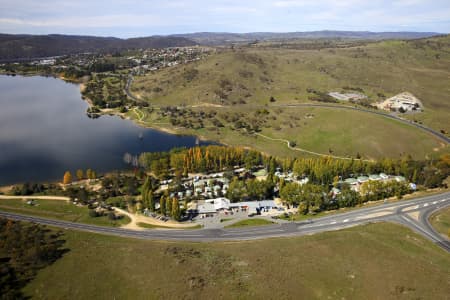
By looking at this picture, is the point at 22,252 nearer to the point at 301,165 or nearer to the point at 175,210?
the point at 175,210

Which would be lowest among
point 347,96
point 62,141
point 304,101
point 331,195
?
point 331,195

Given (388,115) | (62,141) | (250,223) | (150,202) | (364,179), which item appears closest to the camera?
(250,223)

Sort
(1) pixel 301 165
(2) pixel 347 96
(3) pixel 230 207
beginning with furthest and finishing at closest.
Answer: (2) pixel 347 96, (1) pixel 301 165, (3) pixel 230 207

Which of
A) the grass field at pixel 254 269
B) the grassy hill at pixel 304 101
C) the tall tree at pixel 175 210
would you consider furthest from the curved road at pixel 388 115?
the tall tree at pixel 175 210

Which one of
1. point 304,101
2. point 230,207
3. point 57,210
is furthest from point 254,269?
point 304,101

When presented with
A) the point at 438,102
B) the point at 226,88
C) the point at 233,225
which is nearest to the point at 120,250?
the point at 233,225

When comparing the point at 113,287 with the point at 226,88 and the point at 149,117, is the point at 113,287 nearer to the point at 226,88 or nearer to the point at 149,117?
the point at 149,117
